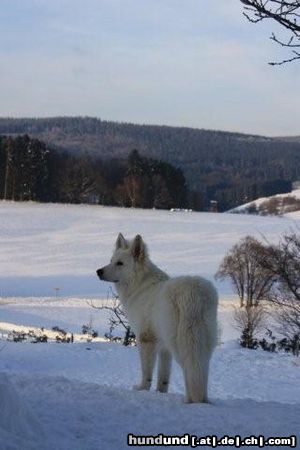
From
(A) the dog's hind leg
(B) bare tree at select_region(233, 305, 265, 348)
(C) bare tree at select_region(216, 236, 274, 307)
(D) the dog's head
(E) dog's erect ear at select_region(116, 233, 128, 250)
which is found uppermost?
(E) dog's erect ear at select_region(116, 233, 128, 250)

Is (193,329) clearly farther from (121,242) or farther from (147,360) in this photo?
(121,242)

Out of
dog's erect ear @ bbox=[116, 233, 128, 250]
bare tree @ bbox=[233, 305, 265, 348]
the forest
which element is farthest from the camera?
the forest

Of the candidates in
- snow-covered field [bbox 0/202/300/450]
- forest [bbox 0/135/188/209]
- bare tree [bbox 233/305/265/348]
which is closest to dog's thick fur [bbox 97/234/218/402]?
snow-covered field [bbox 0/202/300/450]

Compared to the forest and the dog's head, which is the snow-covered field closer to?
the dog's head

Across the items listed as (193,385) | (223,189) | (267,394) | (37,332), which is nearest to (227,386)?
(267,394)

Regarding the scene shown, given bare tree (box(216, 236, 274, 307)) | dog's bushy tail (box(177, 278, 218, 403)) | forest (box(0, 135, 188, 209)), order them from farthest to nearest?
1. forest (box(0, 135, 188, 209))
2. bare tree (box(216, 236, 274, 307))
3. dog's bushy tail (box(177, 278, 218, 403))

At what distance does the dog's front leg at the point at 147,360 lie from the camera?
28.7 ft

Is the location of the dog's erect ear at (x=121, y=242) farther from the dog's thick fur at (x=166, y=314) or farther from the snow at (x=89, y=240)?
the snow at (x=89, y=240)

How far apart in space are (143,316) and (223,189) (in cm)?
18579

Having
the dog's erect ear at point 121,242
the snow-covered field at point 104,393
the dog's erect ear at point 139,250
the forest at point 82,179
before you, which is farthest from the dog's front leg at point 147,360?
the forest at point 82,179

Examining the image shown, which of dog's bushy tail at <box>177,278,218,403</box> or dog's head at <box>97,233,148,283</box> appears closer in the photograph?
dog's bushy tail at <box>177,278,218,403</box>

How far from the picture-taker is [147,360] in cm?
880

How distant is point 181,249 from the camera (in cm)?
7481

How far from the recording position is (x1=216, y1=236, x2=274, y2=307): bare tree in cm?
4875
